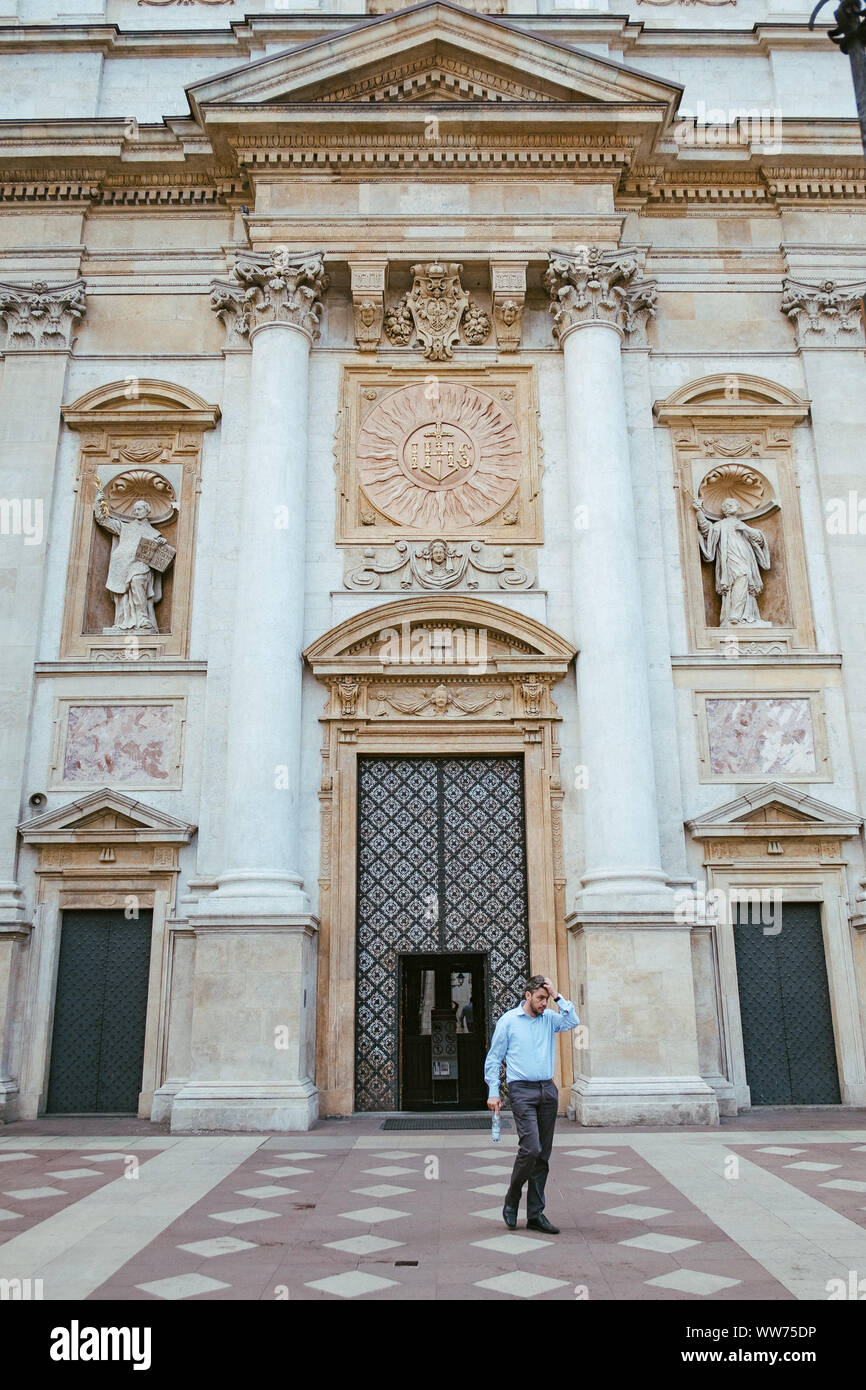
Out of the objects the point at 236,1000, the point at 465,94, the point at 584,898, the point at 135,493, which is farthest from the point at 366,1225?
the point at 465,94

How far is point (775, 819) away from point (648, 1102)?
14.8 feet

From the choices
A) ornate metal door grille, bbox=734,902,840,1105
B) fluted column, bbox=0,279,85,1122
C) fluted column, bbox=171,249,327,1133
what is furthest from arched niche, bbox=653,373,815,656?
fluted column, bbox=0,279,85,1122

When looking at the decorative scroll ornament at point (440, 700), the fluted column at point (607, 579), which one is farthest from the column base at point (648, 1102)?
the decorative scroll ornament at point (440, 700)

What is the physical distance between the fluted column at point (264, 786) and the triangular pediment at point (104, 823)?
3.34 feet

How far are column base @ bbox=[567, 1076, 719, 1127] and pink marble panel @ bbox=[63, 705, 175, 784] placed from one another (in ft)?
24.3

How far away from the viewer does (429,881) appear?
52.0 ft

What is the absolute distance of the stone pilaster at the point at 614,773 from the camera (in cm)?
1381

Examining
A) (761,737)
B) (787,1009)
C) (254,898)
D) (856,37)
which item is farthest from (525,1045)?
(761,737)

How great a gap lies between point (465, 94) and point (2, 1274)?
58.5 ft

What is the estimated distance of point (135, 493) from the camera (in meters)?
18.0

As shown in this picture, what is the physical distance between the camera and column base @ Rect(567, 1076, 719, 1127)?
1350cm

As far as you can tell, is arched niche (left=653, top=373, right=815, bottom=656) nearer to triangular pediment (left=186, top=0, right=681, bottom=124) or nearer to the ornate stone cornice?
the ornate stone cornice

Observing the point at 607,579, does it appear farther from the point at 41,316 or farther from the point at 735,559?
the point at 41,316

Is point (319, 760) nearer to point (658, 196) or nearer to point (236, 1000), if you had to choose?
point (236, 1000)
